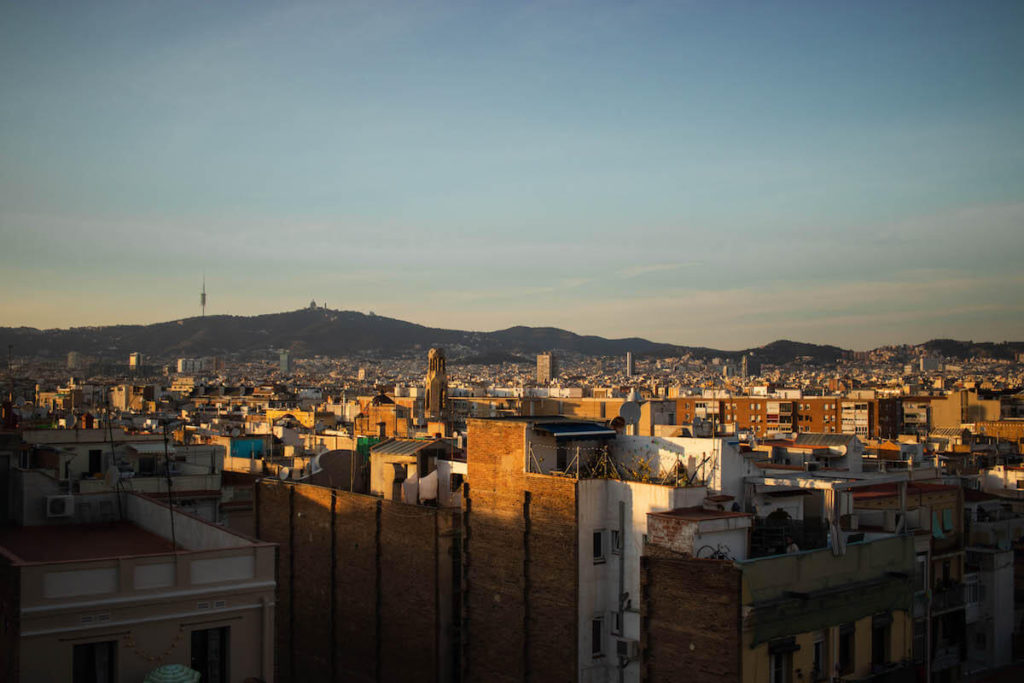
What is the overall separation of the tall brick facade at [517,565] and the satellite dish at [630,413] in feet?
11.6

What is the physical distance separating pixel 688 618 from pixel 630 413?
8.18m

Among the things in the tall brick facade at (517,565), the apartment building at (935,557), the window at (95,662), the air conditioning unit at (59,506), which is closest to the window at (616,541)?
the tall brick facade at (517,565)

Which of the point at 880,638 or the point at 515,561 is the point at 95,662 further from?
the point at 880,638

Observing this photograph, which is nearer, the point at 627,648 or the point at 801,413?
the point at 627,648

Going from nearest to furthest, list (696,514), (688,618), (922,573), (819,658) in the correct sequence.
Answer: (688,618) → (819,658) → (696,514) → (922,573)

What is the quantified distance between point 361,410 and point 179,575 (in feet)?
240

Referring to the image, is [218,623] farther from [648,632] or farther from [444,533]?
[444,533]

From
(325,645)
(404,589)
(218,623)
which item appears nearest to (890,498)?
(404,589)

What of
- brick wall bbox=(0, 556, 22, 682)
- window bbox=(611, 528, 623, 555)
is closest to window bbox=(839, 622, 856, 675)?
window bbox=(611, 528, 623, 555)

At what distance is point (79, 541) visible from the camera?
1816cm

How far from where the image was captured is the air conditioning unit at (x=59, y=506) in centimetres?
1970

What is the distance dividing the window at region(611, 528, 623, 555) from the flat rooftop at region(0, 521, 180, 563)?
8643 mm

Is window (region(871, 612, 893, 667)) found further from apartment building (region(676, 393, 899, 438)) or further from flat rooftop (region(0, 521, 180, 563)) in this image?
apartment building (region(676, 393, 899, 438))

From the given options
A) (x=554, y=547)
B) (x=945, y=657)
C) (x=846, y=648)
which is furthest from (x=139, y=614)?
(x=945, y=657)
